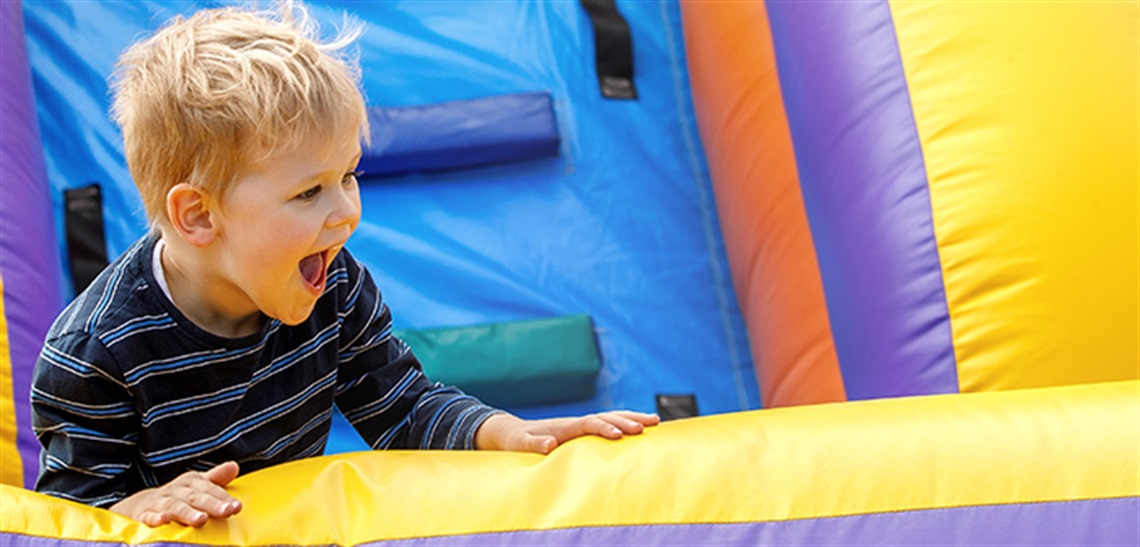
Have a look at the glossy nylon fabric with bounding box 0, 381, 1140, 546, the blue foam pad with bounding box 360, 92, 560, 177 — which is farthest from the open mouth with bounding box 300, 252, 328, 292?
the blue foam pad with bounding box 360, 92, 560, 177

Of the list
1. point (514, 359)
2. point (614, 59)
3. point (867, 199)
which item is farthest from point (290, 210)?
point (614, 59)

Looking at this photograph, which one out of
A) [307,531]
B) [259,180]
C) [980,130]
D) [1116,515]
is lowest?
[1116,515]

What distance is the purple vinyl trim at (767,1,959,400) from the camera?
3.92ft

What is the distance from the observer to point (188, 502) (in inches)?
33.6

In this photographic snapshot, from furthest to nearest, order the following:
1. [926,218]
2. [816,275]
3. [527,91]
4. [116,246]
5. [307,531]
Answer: [527,91] → [116,246] → [816,275] → [926,218] → [307,531]

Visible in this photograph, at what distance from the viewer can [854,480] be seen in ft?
2.86

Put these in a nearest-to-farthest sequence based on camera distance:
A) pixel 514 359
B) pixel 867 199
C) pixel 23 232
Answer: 1. pixel 867 199
2. pixel 23 232
3. pixel 514 359

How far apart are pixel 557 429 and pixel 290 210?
0.87 ft

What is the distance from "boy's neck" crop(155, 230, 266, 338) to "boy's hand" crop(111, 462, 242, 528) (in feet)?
0.47

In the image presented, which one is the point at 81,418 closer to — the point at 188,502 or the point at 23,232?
Answer: the point at 188,502

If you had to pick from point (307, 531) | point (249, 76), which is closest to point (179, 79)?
point (249, 76)

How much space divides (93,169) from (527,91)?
0.62 metres

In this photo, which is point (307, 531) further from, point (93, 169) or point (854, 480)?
point (93, 169)

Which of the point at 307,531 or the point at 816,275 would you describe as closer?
the point at 307,531
